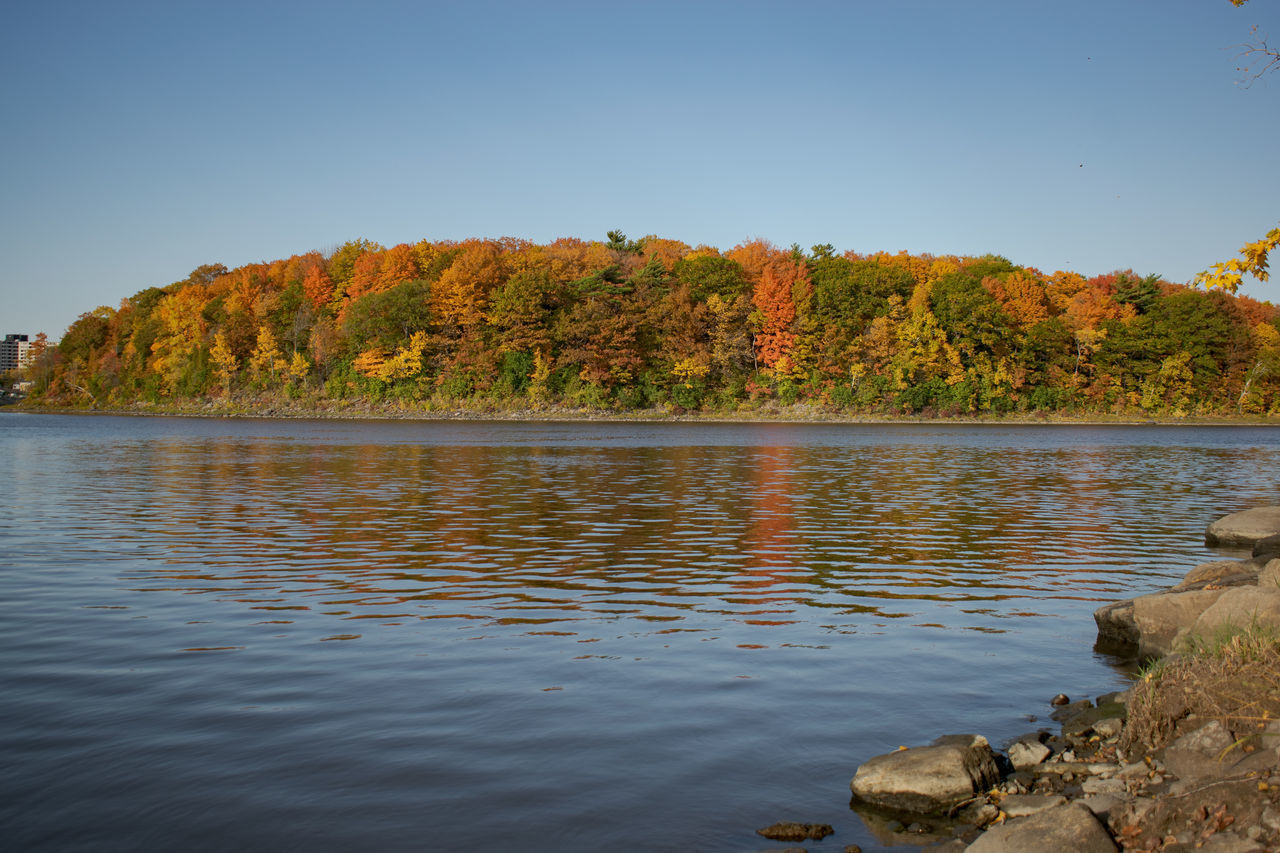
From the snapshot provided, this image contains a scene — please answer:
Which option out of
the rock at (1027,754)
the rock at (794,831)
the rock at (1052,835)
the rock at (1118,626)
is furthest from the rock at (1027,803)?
the rock at (1118,626)

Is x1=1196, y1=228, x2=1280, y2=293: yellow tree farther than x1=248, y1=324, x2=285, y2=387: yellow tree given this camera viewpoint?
No

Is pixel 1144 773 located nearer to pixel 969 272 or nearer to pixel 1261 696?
pixel 1261 696

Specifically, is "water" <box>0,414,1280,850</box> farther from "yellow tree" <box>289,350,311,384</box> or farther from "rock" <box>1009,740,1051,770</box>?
"yellow tree" <box>289,350,311,384</box>

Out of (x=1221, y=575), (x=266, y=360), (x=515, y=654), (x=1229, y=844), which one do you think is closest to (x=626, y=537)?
(x=515, y=654)

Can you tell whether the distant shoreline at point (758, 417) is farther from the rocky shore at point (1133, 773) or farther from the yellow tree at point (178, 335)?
the rocky shore at point (1133, 773)

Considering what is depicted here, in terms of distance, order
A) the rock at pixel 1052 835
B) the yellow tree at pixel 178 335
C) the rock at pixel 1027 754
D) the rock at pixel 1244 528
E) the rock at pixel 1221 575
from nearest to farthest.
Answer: the rock at pixel 1052 835 < the rock at pixel 1027 754 < the rock at pixel 1221 575 < the rock at pixel 1244 528 < the yellow tree at pixel 178 335

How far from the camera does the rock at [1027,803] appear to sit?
19.6ft

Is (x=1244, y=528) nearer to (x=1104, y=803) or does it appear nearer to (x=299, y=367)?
(x=1104, y=803)

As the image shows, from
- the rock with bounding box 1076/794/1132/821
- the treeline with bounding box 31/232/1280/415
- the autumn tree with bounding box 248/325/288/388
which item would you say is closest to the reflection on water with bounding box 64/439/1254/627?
the rock with bounding box 1076/794/1132/821

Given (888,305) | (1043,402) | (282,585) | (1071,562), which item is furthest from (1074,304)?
(282,585)

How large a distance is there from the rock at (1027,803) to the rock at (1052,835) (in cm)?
49

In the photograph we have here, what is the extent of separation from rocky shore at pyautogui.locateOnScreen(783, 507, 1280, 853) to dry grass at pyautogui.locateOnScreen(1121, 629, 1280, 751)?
0.03 ft

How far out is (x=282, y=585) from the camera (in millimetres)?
13344

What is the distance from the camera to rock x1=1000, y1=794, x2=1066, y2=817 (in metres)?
5.98
